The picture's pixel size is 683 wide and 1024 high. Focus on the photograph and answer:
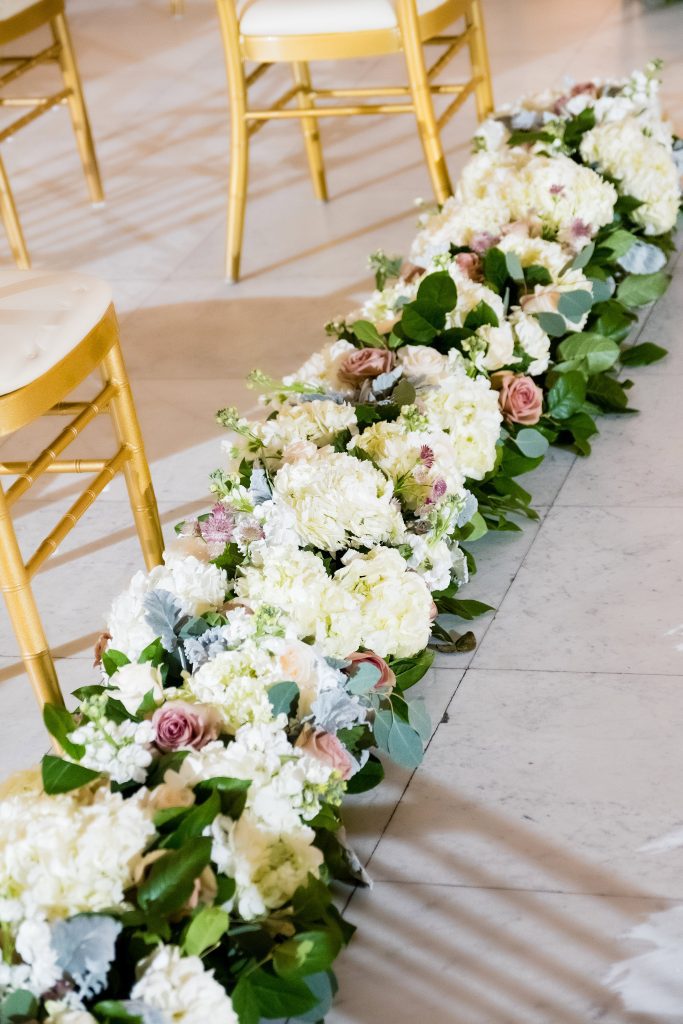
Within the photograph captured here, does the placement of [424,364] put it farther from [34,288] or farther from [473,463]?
[34,288]

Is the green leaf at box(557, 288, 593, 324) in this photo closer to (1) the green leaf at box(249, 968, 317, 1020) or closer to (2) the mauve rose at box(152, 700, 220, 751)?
(2) the mauve rose at box(152, 700, 220, 751)

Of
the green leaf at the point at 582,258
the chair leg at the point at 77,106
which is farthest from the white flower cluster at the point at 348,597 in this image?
the chair leg at the point at 77,106

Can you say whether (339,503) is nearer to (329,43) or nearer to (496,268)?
(496,268)

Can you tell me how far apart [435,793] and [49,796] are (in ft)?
1.55

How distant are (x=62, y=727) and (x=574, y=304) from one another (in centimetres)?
124

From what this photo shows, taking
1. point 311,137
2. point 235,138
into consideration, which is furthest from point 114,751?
point 311,137

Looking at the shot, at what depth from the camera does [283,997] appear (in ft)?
4.02

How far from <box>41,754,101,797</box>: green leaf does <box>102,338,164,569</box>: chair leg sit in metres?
0.63

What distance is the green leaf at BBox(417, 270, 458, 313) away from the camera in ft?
6.93

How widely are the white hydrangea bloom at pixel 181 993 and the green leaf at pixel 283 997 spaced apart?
0.09m

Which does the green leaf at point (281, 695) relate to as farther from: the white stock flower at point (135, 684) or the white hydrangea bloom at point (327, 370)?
the white hydrangea bloom at point (327, 370)

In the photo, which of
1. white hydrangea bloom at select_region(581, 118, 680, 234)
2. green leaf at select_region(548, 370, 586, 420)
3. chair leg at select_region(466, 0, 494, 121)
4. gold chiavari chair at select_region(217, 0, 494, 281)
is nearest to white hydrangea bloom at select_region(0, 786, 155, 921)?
green leaf at select_region(548, 370, 586, 420)

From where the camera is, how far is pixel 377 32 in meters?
2.85

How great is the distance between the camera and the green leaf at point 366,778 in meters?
1.55
